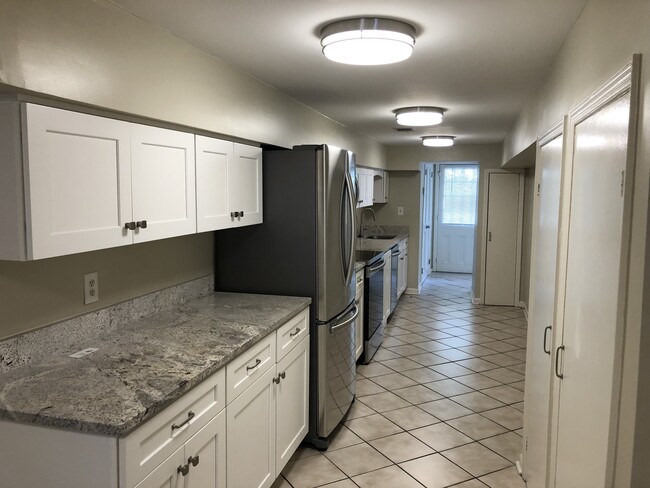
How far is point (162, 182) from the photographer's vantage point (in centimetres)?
219

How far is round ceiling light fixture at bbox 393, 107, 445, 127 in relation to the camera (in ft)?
13.5

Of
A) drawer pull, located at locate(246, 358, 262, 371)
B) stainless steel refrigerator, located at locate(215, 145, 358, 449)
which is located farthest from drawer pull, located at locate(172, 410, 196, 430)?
stainless steel refrigerator, located at locate(215, 145, 358, 449)

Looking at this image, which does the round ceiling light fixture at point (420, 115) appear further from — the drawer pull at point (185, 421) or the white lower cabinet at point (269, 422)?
the drawer pull at point (185, 421)

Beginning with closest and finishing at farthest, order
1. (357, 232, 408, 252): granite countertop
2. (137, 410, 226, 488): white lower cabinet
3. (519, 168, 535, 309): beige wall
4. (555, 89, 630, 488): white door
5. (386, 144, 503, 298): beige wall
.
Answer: (555, 89, 630, 488): white door
(137, 410, 226, 488): white lower cabinet
(357, 232, 408, 252): granite countertop
(519, 168, 535, 309): beige wall
(386, 144, 503, 298): beige wall

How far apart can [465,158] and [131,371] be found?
6301mm

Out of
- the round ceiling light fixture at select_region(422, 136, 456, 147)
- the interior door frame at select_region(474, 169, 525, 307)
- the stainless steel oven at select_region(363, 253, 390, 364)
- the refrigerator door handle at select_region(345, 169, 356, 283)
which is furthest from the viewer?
the interior door frame at select_region(474, 169, 525, 307)

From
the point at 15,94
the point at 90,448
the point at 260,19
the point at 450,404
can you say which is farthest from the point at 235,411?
the point at 450,404

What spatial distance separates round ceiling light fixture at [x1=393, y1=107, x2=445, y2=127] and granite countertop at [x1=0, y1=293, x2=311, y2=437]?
84.8 inches

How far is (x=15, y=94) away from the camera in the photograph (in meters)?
1.53

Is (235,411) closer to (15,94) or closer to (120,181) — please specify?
(120,181)

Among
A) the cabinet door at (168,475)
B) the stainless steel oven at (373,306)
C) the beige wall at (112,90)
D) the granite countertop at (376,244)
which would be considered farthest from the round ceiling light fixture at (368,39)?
the granite countertop at (376,244)

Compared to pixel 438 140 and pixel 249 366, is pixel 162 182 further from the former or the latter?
pixel 438 140

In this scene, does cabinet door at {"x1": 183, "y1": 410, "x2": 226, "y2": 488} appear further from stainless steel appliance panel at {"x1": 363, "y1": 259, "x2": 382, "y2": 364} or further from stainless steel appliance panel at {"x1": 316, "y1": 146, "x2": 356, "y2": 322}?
stainless steel appliance panel at {"x1": 363, "y1": 259, "x2": 382, "y2": 364}

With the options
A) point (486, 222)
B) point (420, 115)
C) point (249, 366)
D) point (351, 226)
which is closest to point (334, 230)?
point (351, 226)
